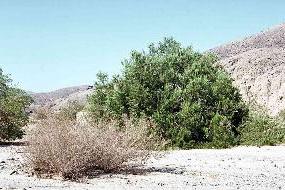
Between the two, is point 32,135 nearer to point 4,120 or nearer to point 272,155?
point 272,155

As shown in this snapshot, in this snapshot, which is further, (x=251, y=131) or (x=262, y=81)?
(x=262, y=81)

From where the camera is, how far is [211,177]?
14.1 m

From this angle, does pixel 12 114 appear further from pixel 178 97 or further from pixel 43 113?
pixel 43 113

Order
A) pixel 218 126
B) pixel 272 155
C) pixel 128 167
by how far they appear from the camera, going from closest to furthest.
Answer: pixel 128 167 < pixel 272 155 < pixel 218 126

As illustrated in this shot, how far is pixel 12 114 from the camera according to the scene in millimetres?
29062

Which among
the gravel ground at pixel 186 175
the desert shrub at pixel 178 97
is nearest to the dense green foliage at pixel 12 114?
the desert shrub at pixel 178 97

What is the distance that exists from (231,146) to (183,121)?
2310 mm

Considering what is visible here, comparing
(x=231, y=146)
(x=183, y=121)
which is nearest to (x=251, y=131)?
(x=231, y=146)

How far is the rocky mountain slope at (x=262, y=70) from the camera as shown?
185ft

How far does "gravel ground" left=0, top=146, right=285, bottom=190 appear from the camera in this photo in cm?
1255

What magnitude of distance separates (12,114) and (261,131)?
12331 millimetres

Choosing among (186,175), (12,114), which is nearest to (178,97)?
(12,114)

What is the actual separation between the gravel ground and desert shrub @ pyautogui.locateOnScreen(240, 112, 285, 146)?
5128 millimetres

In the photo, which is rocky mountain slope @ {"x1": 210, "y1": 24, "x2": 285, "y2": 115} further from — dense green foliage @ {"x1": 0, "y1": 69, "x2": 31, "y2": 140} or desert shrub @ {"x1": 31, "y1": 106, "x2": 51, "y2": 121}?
desert shrub @ {"x1": 31, "y1": 106, "x2": 51, "y2": 121}
